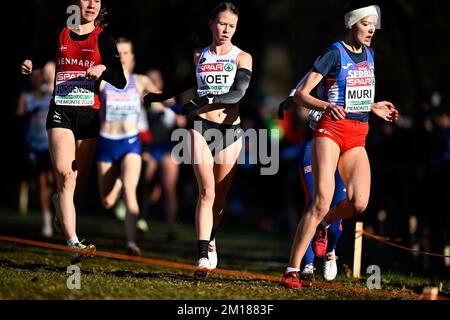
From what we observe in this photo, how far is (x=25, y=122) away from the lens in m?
16.5

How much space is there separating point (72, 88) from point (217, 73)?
1366 millimetres

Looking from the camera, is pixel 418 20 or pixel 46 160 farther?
pixel 418 20

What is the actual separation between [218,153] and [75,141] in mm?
1410

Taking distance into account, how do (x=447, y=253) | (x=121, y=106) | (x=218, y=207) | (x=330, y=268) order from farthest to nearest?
(x=447, y=253)
(x=121, y=106)
(x=218, y=207)
(x=330, y=268)

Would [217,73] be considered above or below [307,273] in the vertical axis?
above

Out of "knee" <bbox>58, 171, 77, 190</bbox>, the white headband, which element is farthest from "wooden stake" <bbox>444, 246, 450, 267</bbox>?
"knee" <bbox>58, 171, 77, 190</bbox>

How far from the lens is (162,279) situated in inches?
→ 371

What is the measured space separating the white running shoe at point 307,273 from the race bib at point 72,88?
2607mm

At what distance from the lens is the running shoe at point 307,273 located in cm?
1004

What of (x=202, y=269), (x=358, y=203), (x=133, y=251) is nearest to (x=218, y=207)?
(x=202, y=269)

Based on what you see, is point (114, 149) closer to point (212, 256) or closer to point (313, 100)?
point (212, 256)
